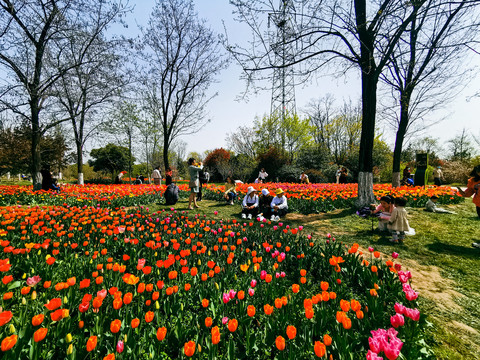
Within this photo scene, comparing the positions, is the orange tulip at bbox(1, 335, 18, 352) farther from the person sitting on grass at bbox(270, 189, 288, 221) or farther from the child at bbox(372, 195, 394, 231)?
the person sitting on grass at bbox(270, 189, 288, 221)

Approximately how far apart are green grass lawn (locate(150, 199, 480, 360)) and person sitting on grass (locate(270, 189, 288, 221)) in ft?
1.06

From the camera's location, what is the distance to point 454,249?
14.3 feet

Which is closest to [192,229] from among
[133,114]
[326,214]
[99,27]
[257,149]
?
[326,214]

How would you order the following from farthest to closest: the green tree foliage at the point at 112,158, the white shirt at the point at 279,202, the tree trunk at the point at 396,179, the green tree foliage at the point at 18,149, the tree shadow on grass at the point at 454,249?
the green tree foliage at the point at 112,158, the green tree foliage at the point at 18,149, the tree trunk at the point at 396,179, the white shirt at the point at 279,202, the tree shadow on grass at the point at 454,249

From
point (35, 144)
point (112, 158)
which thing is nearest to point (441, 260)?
point (35, 144)

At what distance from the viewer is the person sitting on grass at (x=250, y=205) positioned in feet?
23.6

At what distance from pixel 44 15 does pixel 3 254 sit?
11645mm

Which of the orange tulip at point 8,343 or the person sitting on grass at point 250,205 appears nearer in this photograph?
the orange tulip at point 8,343

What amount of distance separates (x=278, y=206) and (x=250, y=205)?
0.96 meters

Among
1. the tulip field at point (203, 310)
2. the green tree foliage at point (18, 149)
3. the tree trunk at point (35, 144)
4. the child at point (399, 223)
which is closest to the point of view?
the tulip field at point (203, 310)

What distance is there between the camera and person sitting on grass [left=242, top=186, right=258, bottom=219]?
284 inches

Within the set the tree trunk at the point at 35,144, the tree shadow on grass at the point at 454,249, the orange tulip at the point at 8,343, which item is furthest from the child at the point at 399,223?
the tree trunk at the point at 35,144

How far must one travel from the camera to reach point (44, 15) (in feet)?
31.5

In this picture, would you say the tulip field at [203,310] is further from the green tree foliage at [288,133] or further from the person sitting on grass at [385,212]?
the green tree foliage at [288,133]
